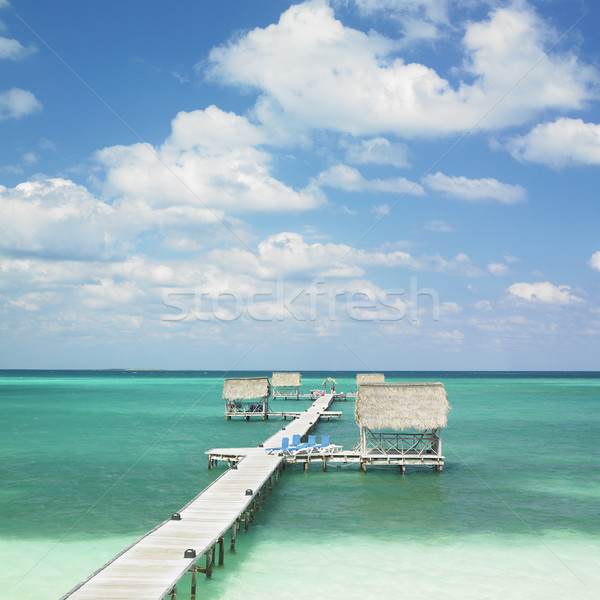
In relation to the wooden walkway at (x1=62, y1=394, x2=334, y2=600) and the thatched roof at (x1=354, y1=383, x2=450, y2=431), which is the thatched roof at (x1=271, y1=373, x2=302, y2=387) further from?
the wooden walkway at (x1=62, y1=394, x2=334, y2=600)

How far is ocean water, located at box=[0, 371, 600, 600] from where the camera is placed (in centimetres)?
1260

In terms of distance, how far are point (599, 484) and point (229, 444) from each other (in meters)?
17.2

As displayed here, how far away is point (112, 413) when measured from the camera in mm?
50594

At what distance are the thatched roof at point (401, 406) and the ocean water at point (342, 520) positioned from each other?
1959 millimetres

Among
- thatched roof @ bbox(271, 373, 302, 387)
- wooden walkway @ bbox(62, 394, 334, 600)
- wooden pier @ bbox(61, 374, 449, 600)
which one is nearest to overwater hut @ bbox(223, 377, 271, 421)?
wooden pier @ bbox(61, 374, 449, 600)

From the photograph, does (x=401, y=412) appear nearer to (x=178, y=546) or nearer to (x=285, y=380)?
(x=178, y=546)

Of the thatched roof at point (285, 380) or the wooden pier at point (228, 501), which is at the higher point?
the thatched roof at point (285, 380)

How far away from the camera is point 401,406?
2325 cm

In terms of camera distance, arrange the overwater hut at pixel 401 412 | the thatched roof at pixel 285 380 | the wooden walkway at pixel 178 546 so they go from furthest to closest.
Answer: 1. the thatched roof at pixel 285 380
2. the overwater hut at pixel 401 412
3. the wooden walkway at pixel 178 546

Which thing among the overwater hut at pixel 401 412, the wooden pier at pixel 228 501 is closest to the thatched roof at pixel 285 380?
the wooden pier at pixel 228 501

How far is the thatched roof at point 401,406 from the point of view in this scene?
2300cm

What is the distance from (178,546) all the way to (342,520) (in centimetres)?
602

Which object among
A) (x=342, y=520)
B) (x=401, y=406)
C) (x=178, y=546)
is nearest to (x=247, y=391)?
(x=401, y=406)

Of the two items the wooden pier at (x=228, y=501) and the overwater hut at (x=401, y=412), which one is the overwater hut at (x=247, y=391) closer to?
the wooden pier at (x=228, y=501)
